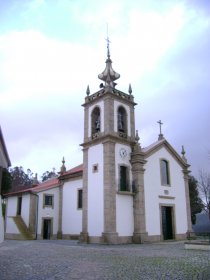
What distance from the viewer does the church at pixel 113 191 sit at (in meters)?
23.6

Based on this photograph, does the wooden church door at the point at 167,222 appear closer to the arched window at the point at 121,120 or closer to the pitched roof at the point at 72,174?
the arched window at the point at 121,120

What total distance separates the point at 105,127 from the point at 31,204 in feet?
38.8

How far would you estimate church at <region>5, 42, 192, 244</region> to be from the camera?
929 inches

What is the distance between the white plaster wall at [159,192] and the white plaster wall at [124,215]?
54.7 inches

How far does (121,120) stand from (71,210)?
9.83m

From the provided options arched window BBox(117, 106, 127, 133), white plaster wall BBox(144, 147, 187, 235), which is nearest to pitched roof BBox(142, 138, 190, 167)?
white plaster wall BBox(144, 147, 187, 235)

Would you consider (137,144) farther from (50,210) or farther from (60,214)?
(50,210)

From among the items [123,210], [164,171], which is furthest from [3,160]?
[164,171]

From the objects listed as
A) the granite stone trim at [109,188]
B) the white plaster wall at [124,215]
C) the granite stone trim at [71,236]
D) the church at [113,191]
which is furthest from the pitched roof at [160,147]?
the granite stone trim at [71,236]

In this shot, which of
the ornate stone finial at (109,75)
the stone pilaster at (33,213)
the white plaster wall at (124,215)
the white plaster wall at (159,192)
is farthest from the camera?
the stone pilaster at (33,213)

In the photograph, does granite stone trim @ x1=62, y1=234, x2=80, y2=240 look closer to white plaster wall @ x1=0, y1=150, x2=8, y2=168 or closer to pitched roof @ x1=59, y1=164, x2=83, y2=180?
pitched roof @ x1=59, y1=164, x2=83, y2=180

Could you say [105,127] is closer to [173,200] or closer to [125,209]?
[125,209]

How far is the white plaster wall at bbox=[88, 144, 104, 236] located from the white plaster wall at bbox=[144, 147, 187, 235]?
12.6ft

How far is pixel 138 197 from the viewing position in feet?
80.2
